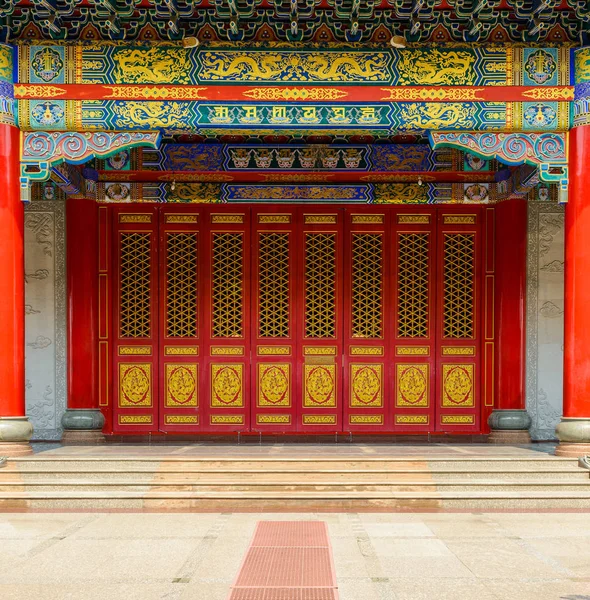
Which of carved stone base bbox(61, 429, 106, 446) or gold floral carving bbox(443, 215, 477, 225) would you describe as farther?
gold floral carving bbox(443, 215, 477, 225)

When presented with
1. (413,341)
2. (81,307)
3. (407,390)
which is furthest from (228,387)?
(413,341)

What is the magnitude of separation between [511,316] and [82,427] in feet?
16.9

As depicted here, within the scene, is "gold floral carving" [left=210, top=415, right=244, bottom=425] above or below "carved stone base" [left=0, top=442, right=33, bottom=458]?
below

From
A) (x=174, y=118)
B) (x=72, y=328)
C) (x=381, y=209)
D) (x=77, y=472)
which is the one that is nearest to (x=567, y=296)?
(x=381, y=209)

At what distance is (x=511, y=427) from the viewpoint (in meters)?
8.81

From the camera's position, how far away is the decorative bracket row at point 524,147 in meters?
7.24

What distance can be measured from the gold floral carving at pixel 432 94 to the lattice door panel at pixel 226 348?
279 cm

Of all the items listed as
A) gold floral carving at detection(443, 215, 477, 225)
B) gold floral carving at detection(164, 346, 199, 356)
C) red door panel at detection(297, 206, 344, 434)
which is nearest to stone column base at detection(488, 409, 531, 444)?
red door panel at detection(297, 206, 344, 434)

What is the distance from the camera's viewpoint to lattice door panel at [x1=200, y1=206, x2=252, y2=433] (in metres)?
9.06

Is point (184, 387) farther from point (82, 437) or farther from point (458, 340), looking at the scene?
point (458, 340)

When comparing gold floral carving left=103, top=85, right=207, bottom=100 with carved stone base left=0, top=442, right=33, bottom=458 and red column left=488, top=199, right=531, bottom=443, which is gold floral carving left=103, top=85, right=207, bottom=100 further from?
red column left=488, top=199, right=531, bottom=443

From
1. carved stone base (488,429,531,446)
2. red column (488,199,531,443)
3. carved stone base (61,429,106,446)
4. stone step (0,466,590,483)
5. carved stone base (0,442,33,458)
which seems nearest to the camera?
stone step (0,466,590,483)

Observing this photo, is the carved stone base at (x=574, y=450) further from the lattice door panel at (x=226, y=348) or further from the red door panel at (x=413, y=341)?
the lattice door panel at (x=226, y=348)

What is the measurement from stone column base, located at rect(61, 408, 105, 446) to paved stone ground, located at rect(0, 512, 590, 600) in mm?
2345
